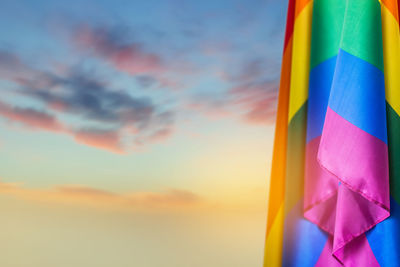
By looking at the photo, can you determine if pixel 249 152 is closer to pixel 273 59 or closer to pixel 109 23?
pixel 273 59

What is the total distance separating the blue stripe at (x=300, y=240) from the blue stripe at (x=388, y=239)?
0.32ft

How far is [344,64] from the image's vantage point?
0.72 metres

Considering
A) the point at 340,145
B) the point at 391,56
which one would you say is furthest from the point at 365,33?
the point at 340,145

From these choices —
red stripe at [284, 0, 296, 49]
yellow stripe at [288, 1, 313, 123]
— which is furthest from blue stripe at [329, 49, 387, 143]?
red stripe at [284, 0, 296, 49]

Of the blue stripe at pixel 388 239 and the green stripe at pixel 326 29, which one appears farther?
the green stripe at pixel 326 29

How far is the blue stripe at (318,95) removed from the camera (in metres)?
0.78

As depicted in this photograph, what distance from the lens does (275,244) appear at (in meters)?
0.83

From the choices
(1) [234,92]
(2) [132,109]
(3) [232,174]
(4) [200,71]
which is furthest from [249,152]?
(2) [132,109]

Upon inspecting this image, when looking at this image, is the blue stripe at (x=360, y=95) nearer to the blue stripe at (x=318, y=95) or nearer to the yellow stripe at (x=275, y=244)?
the blue stripe at (x=318, y=95)

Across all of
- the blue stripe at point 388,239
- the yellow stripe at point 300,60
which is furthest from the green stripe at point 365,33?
the blue stripe at point 388,239

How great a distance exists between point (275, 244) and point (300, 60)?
1.40 ft

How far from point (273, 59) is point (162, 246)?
4.08 ft

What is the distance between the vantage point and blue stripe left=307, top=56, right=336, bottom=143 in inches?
30.9

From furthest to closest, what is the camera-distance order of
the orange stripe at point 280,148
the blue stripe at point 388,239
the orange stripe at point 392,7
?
the orange stripe at point 280,148 → the orange stripe at point 392,7 → the blue stripe at point 388,239
